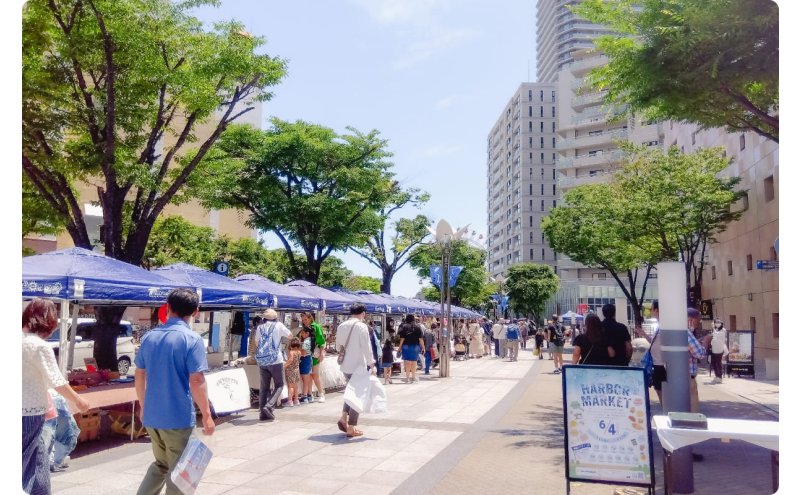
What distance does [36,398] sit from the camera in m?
4.38

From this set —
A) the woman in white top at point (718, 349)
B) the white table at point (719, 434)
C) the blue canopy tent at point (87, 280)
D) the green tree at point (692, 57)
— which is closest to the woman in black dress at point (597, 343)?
the white table at point (719, 434)

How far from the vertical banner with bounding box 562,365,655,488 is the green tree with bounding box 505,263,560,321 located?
68.4 metres

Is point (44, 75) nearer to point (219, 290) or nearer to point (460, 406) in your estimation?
point (219, 290)

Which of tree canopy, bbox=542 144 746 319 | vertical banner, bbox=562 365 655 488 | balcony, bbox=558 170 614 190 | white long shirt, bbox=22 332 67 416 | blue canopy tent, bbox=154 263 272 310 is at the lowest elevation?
vertical banner, bbox=562 365 655 488

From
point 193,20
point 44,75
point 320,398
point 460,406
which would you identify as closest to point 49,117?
point 44,75

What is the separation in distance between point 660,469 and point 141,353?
5656mm

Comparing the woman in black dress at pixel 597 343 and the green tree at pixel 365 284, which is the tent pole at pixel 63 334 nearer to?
the woman in black dress at pixel 597 343

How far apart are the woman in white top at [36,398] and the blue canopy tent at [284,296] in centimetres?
788

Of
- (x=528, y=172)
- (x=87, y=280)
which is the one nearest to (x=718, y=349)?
(x=87, y=280)

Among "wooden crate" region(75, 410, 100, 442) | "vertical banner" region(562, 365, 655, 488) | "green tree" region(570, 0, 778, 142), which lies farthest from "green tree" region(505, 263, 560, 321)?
"vertical banner" region(562, 365, 655, 488)

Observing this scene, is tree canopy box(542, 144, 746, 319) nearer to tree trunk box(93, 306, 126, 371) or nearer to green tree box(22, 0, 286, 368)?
green tree box(22, 0, 286, 368)

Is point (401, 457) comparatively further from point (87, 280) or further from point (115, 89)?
point (115, 89)

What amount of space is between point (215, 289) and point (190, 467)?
6669 mm

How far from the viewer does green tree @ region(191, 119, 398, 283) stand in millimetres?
23484
